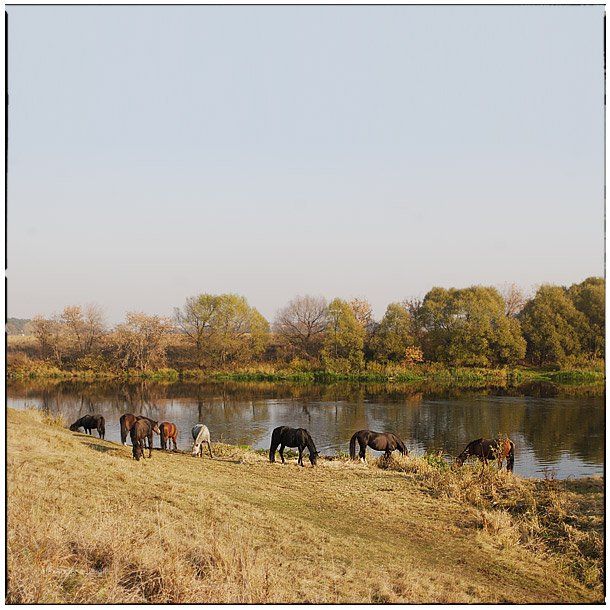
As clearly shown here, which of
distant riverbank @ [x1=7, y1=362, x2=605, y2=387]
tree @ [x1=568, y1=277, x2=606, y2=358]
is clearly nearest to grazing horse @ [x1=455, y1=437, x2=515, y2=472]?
tree @ [x1=568, y1=277, x2=606, y2=358]

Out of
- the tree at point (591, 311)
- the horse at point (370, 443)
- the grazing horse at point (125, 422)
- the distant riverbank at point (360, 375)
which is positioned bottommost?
the distant riverbank at point (360, 375)

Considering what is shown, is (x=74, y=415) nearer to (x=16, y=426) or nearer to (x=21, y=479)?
(x=16, y=426)

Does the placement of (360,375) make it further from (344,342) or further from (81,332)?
(81,332)

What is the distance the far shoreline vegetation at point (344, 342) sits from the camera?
38.4m

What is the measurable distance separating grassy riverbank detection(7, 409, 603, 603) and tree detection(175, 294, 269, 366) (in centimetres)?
3512

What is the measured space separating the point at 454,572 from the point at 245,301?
4284cm

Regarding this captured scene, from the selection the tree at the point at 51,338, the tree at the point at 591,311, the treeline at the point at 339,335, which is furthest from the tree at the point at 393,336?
the tree at the point at 51,338

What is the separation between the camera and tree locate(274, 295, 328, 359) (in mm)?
48969

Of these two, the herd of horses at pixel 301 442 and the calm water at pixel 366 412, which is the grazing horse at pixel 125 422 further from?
the calm water at pixel 366 412

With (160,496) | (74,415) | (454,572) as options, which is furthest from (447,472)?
(74,415)

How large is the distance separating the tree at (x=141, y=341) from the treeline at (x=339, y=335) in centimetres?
8

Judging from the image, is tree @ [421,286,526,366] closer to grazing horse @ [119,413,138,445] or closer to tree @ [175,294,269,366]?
tree @ [175,294,269,366]

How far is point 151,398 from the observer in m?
33.3

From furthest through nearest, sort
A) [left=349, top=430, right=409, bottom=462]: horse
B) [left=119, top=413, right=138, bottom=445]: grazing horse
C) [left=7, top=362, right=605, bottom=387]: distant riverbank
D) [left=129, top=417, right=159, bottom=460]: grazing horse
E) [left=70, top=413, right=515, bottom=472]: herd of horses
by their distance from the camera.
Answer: [left=7, top=362, right=605, bottom=387]: distant riverbank → [left=349, top=430, right=409, bottom=462]: horse → [left=119, top=413, right=138, bottom=445]: grazing horse → [left=70, top=413, right=515, bottom=472]: herd of horses → [left=129, top=417, right=159, bottom=460]: grazing horse
